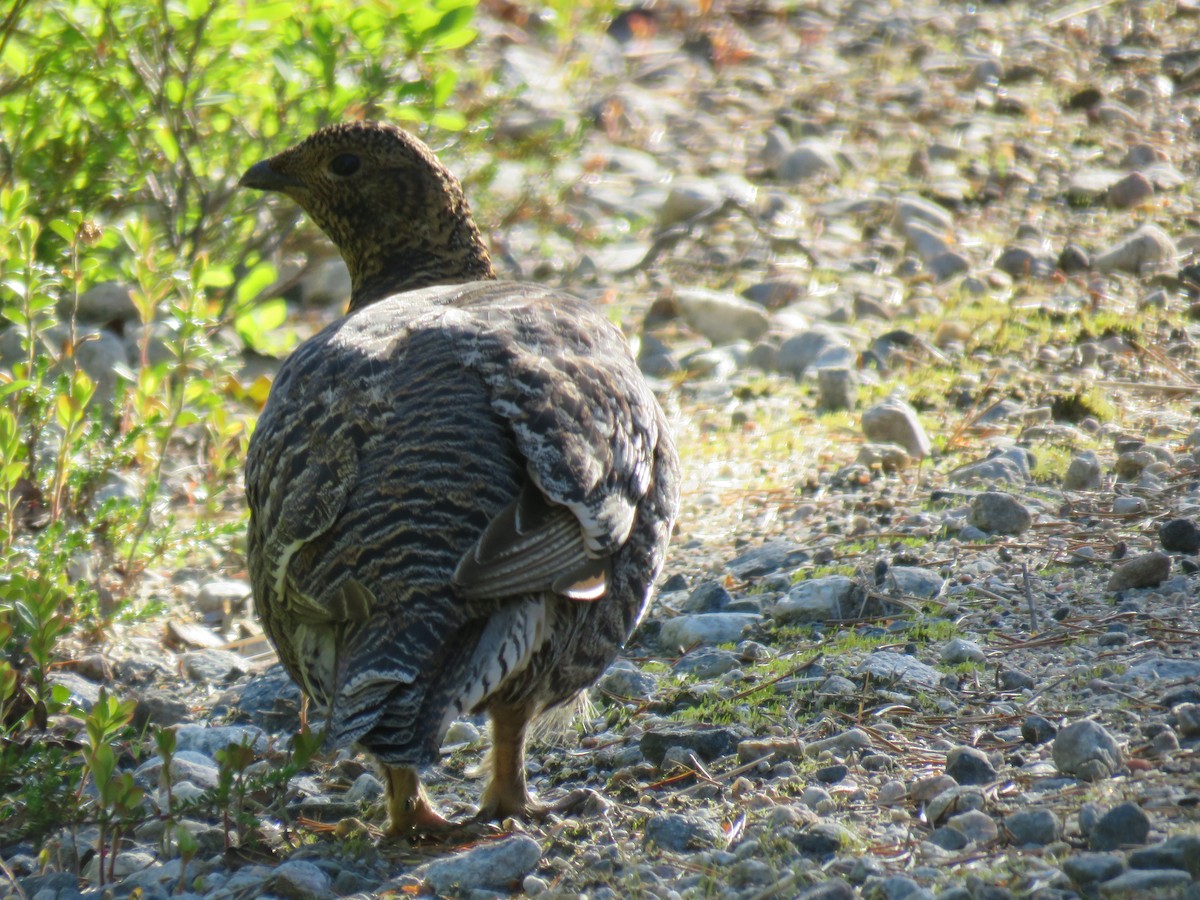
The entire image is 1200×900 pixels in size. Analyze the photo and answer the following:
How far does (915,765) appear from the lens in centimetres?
374

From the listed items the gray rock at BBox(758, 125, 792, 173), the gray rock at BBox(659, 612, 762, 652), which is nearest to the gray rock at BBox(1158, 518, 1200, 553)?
the gray rock at BBox(659, 612, 762, 652)

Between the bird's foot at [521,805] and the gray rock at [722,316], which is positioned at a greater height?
the gray rock at [722,316]

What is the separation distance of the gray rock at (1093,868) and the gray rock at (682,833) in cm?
90

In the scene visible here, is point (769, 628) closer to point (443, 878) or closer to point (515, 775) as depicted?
point (515, 775)

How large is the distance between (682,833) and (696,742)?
57 cm

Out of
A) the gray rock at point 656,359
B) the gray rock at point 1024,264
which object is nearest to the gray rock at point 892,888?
the gray rock at point 656,359

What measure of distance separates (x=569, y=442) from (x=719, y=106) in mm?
7731

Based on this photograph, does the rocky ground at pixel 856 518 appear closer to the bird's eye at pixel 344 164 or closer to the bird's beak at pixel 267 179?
the bird's beak at pixel 267 179

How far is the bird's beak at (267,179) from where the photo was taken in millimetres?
5762

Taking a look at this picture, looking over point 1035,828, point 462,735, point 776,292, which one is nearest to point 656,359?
point 776,292

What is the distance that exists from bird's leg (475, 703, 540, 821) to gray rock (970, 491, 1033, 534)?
6.27 feet

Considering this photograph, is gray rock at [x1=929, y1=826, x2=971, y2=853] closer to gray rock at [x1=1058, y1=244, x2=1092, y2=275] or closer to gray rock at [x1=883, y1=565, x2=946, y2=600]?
gray rock at [x1=883, y1=565, x2=946, y2=600]

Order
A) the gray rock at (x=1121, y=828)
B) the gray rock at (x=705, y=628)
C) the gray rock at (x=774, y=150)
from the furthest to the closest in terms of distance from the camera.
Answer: the gray rock at (x=774, y=150)
the gray rock at (x=705, y=628)
the gray rock at (x=1121, y=828)

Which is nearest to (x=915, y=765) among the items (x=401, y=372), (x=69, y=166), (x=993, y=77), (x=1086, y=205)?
(x=401, y=372)
